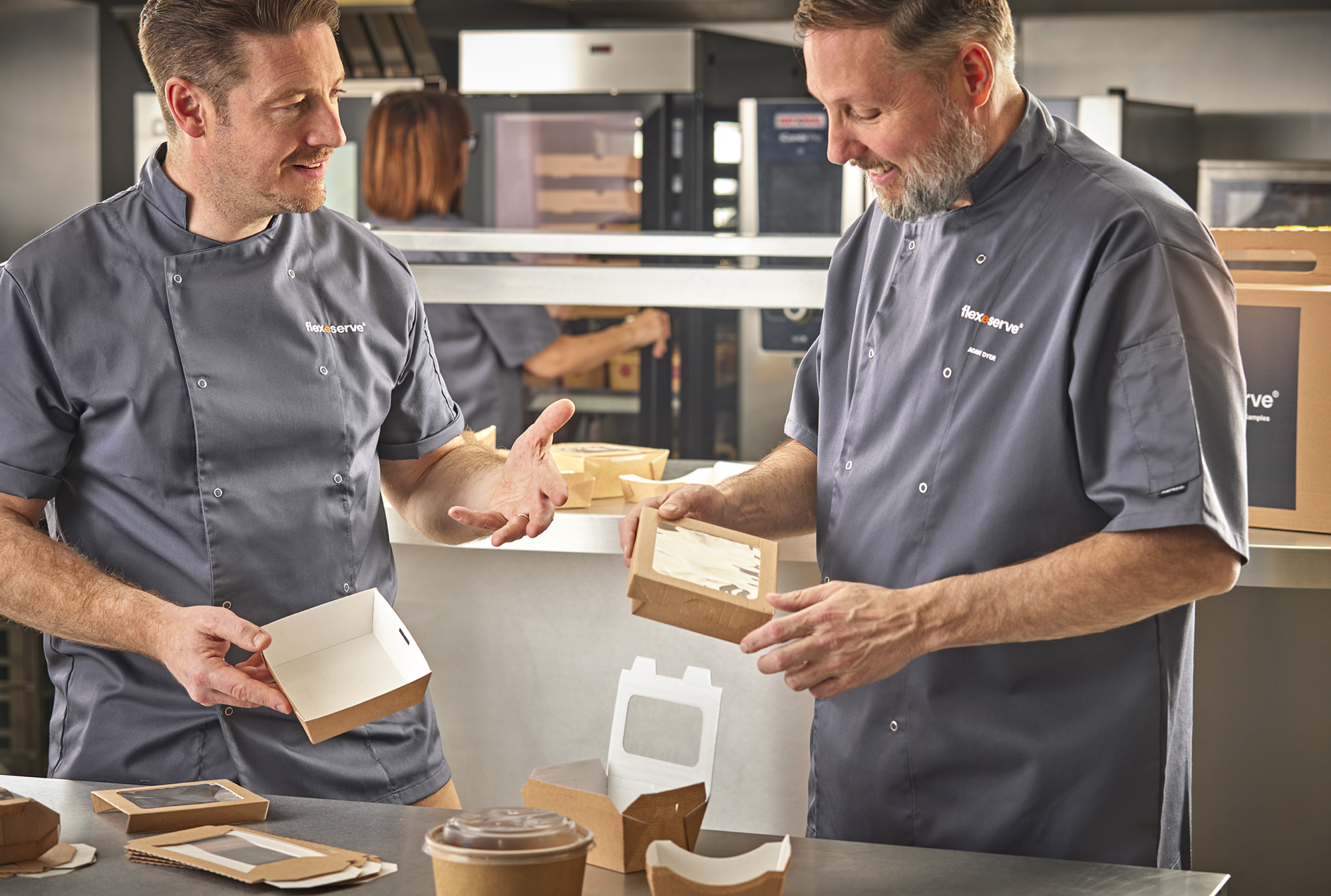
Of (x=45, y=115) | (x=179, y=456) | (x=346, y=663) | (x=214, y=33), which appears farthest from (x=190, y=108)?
(x=45, y=115)

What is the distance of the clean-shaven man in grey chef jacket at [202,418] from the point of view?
144cm

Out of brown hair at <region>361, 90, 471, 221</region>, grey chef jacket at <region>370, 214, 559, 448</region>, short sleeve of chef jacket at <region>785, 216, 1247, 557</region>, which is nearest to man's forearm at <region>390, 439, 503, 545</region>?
short sleeve of chef jacket at <region>785, 216, 1247, 557</region>

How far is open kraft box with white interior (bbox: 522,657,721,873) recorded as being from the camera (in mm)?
1117

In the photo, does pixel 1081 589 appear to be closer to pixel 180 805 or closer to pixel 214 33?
pixel 180 805

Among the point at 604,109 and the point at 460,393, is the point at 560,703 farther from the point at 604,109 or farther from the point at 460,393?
the point at 604,109

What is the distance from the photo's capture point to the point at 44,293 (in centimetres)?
143

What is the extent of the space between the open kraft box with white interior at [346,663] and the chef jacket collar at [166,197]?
0.48m

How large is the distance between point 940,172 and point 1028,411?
11.3 inches

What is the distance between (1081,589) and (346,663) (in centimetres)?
78

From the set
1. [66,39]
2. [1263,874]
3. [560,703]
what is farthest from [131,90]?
[1263,874]

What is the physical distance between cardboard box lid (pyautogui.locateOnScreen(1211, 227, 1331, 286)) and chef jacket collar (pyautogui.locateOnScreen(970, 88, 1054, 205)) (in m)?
0.46

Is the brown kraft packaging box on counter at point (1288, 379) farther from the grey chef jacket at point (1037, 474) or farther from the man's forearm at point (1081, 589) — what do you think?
the man's forearm at point (1081, 589)

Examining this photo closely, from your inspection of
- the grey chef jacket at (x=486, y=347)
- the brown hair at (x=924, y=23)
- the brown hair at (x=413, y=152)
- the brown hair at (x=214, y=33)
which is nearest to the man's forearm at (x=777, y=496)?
the brown hair at (x=924, y=23)

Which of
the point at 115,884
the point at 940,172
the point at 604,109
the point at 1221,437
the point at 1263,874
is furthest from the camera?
the point at 604,109
